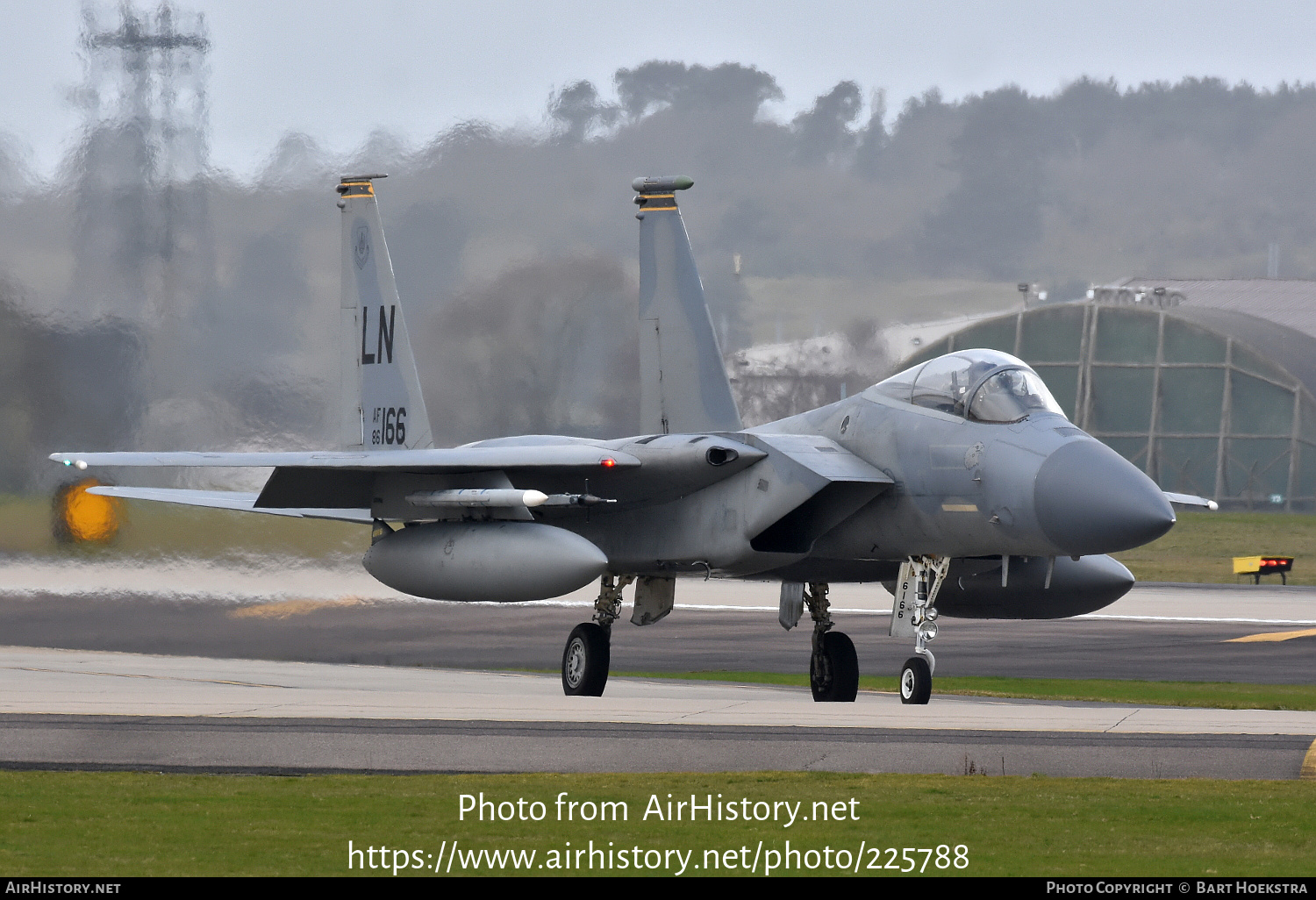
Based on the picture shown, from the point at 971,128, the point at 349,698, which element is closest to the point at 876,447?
the point at 349,698

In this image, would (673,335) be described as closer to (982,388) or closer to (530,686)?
(530,686)

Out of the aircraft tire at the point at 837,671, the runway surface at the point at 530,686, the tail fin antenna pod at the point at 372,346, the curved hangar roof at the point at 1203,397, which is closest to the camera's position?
the runway surface at the point at 530,686

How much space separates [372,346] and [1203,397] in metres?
40.4

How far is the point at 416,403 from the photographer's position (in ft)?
63.5

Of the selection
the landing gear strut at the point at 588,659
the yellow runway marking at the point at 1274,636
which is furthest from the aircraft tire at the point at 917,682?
the yellow runway marking at the point at 1274,636

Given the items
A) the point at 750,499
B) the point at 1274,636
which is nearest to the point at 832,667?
the point at 750,499

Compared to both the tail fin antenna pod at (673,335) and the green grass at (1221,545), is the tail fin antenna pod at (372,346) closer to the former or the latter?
the tail fin antenna pod at (673,335)

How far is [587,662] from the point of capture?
1681 centimetres

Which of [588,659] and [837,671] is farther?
[588,659]

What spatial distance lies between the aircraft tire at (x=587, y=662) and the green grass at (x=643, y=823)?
21.7 ft

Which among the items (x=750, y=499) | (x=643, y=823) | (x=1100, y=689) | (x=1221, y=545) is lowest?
(x=1221, y=545)

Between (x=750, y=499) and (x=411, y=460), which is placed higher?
(x=411, y=460)

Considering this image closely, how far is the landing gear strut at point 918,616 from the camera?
48.0ft

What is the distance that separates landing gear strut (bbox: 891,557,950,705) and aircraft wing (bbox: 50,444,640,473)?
2.69m
